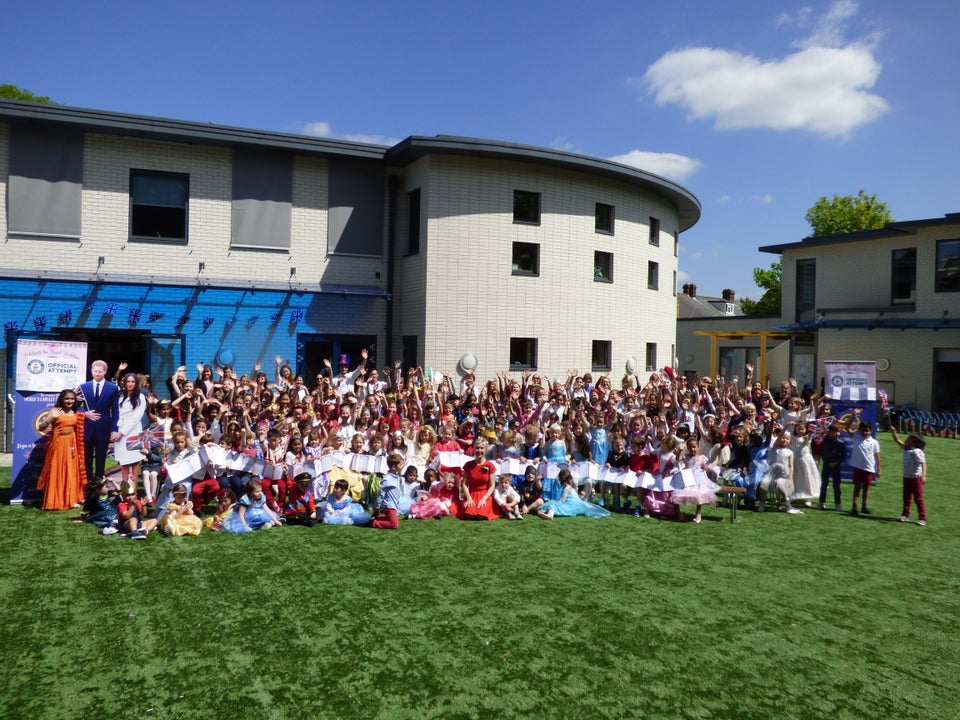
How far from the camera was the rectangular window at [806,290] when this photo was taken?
30766 mm

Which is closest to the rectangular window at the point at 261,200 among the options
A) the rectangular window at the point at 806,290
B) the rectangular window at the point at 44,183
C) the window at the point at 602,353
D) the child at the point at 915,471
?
the rectangular window at the point at 44,183

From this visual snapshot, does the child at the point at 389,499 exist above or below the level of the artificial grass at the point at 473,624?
above

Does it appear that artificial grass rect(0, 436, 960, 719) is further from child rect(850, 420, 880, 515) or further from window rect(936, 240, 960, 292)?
window rect(936, 240, 960, 292)

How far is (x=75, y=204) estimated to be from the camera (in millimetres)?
16656

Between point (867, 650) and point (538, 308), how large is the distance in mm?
14237

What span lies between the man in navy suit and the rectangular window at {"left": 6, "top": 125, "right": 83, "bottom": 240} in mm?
7334

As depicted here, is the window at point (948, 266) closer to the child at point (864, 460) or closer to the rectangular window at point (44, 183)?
the child at point (864, 460)

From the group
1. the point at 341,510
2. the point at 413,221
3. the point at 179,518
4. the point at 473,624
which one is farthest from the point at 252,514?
the point at 413,221

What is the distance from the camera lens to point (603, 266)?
70.4 ft

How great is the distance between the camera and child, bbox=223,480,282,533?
375 inches

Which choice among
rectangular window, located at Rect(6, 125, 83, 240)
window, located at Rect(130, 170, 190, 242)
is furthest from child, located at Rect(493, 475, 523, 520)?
rectangular window, located at Rect(6, 125, 83, 240)

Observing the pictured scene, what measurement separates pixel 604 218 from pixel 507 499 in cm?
1271

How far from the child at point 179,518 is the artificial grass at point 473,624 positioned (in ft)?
0.73

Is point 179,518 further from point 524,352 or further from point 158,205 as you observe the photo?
point 524,352
